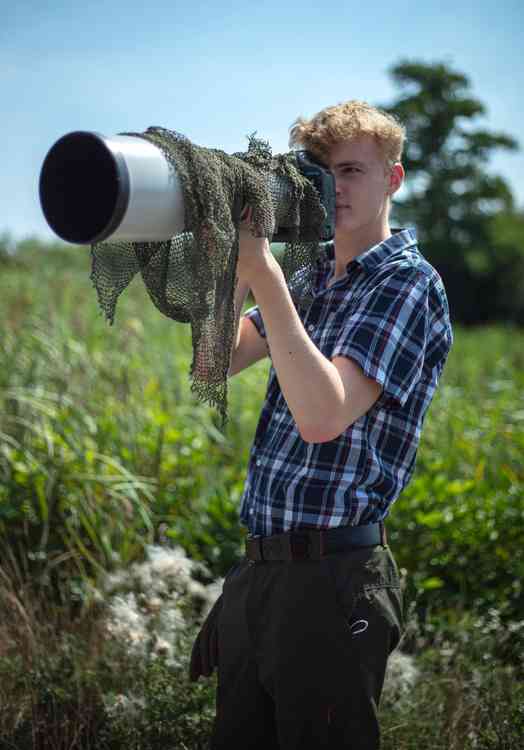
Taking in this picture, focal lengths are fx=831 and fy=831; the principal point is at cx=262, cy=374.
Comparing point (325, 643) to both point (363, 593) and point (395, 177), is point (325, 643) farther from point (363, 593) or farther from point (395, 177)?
point (395, 177)

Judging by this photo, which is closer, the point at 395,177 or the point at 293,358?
the point at 293,358

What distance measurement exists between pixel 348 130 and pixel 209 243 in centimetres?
60

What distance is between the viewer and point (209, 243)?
4.80 feet

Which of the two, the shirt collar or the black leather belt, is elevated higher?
the shirt collar

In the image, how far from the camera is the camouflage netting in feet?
4.75

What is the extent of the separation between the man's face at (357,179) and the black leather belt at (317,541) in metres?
0.69

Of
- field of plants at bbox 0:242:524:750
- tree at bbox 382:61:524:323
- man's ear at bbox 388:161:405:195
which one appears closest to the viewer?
man's ear at bbox 388:161:405:195

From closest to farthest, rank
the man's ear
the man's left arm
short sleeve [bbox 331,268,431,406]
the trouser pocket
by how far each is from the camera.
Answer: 1. the man's left arm
2. short sleeve [bbox 331,268,431,406]
3. the trouser pocket
4. the man's ear

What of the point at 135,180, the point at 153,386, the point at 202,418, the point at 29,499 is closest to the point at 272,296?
the point at 135,180

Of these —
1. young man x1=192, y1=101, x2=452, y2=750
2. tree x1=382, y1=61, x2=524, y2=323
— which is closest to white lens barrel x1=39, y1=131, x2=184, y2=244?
young man x1=192, y1=101, x2=452, y2=750

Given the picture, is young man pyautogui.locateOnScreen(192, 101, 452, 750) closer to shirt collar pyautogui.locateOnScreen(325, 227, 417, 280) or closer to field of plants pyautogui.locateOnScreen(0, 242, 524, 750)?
shirt collar pyautogui.locateOnScreen(325, 227, 417, 280)

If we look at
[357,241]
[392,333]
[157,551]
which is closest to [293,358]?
[392,333]

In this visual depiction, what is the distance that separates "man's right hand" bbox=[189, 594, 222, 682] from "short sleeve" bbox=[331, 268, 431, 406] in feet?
2.59

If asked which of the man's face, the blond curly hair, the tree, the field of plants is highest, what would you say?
the tree
